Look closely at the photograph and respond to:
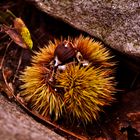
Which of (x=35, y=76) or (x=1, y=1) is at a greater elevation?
(x=1, y=1)

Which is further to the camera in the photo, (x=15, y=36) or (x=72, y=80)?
(x=15, y=36)

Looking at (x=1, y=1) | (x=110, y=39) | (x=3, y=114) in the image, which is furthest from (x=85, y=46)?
(x=1, y=1)

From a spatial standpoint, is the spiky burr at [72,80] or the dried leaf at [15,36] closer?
the spiky burr at [72,80]

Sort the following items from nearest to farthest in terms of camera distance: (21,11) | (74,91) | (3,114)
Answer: (3,114) → (74,91) → (21,11)

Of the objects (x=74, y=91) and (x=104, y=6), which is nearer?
(x=74, y=91)

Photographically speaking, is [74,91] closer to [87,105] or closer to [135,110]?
[87,105]

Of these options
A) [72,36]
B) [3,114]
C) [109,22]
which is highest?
[109,22]

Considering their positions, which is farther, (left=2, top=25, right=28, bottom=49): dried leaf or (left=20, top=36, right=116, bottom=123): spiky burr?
(left=2, top=25, right=28, bottom=49): dried leaf

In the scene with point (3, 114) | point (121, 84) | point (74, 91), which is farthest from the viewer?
point (121, 84)

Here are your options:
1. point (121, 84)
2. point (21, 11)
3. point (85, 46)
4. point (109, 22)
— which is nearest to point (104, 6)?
point (109, 22)

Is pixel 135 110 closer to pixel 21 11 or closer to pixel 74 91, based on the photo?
pixel 74 91
